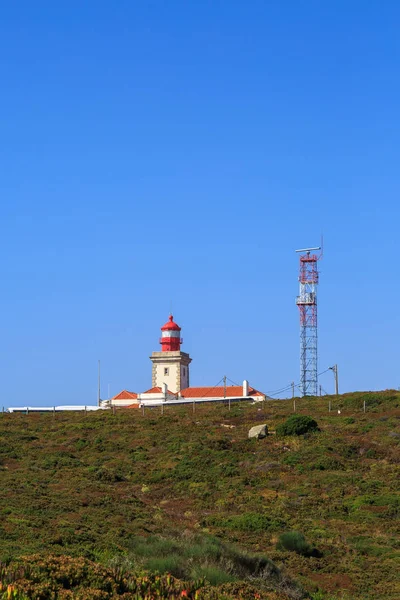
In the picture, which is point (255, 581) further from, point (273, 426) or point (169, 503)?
point (273, 426)

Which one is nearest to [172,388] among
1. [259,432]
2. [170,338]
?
[170,338]

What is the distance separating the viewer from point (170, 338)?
90250mm

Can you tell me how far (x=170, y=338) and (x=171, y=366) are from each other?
3449mm

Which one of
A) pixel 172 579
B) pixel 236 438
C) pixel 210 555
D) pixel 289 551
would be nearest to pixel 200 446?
A: pixel 236 438

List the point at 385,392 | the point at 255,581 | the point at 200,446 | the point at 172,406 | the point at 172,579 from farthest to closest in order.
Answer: the point at 172,406
the point at 385,392
the point at 200,446
the point at 255,581
the point at 172,579

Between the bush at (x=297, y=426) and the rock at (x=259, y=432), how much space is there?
0.71 m

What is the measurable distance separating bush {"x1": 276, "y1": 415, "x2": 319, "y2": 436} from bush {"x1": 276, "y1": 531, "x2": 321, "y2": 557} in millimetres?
19640

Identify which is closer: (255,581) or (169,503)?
(255,581)

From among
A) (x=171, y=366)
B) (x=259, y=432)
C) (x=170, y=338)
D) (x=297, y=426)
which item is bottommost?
(x=259, y=432)

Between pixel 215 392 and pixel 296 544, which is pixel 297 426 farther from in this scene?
pixel 215 392

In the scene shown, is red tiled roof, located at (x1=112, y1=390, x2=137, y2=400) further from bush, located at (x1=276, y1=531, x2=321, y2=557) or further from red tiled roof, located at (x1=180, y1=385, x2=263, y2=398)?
bush, located at (x1=276, y1=531, x2=321, y2=557)

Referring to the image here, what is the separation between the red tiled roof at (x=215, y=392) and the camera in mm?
77562

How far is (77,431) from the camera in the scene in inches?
2137

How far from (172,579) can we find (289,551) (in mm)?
12855
